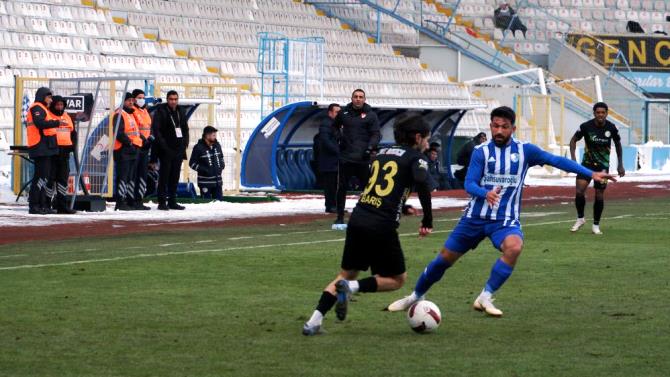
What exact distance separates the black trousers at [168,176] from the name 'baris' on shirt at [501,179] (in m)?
13.1

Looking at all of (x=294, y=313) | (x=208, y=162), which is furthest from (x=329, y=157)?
(x=294, y=313)

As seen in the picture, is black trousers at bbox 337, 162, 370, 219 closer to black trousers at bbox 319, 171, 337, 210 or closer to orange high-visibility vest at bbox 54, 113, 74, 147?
black trousers at bbox 319, 171, 337, 210

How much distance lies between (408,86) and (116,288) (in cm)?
2995

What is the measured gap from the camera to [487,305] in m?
10.9

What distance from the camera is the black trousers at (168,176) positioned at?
77.7ft

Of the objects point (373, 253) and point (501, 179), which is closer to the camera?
point (373, 253)

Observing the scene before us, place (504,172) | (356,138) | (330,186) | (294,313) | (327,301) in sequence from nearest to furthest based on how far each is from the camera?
(327,301), (294,313), (504,172), (356,138), (330,186)

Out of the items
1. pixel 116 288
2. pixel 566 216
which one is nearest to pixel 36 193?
pixel 566 216

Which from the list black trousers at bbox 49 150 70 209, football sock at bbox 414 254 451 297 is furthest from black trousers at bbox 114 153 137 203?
football sock at bbox 414 254 451 297

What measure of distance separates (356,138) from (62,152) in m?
5.19

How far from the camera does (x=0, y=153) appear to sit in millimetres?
28797

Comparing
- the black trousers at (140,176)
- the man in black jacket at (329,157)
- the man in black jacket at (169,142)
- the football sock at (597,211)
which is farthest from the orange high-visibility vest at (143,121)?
the football sock at (597,211)

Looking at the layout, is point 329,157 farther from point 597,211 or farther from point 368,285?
point 368,285

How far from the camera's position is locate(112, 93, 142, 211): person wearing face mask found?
2350 cm
